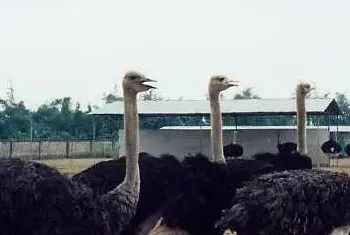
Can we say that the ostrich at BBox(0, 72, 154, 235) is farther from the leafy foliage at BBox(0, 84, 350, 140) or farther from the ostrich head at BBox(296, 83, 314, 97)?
the leafy foliage at BBox(0, 84, 350, 140)

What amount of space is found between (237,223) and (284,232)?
1.22 feet

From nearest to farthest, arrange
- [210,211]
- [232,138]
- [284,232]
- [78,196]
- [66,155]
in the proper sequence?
[78,196], [284,232], [210,211], [232,138], [66,155]

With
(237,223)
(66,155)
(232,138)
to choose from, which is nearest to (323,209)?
(237,223)

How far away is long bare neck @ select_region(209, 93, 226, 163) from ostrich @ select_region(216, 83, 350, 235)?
2.55 metres

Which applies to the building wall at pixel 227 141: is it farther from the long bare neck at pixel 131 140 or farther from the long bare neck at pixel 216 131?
the long bare neck at pixel 131 140

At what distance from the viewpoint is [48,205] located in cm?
591

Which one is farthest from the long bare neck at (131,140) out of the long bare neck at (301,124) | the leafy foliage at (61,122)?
the leafy foliage at (61,122)

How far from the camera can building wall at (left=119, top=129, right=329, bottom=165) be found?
28.0 meters

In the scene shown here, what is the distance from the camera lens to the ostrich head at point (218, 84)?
11.0 m

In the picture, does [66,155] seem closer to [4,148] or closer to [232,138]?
[4,148]

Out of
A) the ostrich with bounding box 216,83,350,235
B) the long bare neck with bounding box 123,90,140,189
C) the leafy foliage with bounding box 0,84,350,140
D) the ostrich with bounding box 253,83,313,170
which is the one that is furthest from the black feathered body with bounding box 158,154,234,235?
the leafy foliage with bounding box 0,84,350,140

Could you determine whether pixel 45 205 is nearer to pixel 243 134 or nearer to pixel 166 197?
pixel 166 197

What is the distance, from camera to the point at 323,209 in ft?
23.2

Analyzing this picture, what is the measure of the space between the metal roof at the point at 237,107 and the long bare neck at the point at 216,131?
1674 cm
